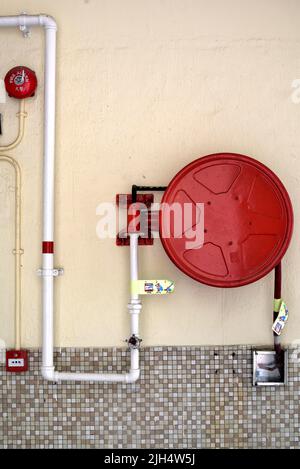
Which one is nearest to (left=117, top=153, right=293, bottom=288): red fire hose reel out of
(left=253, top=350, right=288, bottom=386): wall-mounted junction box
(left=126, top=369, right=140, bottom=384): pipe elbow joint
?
(left=253, top=350, right=288, bottom=386): wall-mounted junction box

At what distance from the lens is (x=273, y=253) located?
2.40 metres

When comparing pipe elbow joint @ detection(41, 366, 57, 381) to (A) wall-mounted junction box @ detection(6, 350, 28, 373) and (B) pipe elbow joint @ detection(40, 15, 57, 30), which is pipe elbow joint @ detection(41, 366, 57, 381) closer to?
(A) wall-mounted junction box @ detection(6, 350, 28, 373)

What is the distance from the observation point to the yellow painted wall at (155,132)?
8.58 ft

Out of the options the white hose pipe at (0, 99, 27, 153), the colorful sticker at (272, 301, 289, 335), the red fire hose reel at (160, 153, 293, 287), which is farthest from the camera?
the white hose pipe at (0, 99, 27, 153)

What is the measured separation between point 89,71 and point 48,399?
66.0 inches

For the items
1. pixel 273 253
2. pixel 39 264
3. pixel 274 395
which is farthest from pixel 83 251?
pixel 274 395

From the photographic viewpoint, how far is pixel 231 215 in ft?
7.97

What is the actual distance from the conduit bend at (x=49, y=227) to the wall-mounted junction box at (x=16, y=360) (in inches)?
4.5

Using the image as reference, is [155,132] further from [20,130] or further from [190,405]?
[190,405]

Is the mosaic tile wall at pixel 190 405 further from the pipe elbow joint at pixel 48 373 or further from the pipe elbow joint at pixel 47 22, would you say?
the pipe elbow joint at pixel 47 22

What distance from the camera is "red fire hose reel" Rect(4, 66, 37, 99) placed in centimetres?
255

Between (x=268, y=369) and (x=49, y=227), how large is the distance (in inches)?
51.2

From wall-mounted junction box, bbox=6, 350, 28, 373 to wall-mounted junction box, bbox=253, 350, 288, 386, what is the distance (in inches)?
45.3
